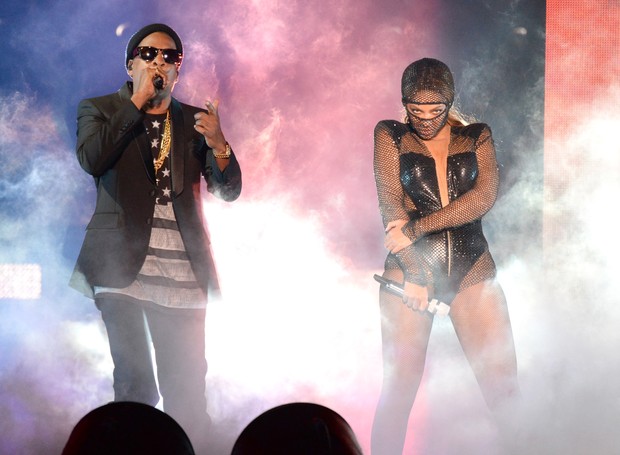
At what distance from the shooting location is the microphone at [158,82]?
3794 mm

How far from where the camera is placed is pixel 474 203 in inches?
151

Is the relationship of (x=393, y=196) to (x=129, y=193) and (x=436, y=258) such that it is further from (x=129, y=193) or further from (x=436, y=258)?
(x=129, y=193)

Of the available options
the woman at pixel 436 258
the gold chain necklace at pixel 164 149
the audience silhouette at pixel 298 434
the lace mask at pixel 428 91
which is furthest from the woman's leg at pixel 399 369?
the audience silhouette at pixel 298 434

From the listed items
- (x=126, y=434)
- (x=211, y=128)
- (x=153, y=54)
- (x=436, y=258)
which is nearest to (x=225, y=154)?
(x=211, y=128)

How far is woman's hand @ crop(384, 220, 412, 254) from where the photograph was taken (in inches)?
154

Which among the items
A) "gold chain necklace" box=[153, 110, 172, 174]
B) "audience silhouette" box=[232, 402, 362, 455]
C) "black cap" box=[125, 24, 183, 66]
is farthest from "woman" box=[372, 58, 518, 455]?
"audience silhouette" box=[232, 402, 362, 455]

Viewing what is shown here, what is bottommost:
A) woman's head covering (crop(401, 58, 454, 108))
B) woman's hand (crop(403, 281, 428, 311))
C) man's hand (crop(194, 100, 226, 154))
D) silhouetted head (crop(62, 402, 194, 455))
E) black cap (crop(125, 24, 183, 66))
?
silhouetted head (crop(62, 402, 194, 455))

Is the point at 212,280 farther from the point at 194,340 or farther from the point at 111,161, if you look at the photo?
the point at 111,161

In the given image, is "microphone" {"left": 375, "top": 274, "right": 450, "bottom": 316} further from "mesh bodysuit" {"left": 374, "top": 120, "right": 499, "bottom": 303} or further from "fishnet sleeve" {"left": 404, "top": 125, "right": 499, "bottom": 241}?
"fishnet sleeve" {"left": 404, "top": 125, "right": 499, "bottom": 241}

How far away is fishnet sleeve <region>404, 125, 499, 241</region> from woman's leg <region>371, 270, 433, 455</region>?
0.36 meters

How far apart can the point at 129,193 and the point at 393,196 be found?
1196 millimetres

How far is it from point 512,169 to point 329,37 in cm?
110

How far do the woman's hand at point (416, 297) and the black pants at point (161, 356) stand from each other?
93 centimetres

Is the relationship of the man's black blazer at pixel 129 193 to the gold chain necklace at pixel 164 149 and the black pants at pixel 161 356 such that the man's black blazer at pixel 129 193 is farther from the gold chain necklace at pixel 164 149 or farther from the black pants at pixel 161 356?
the black pants at pixel 161 356
